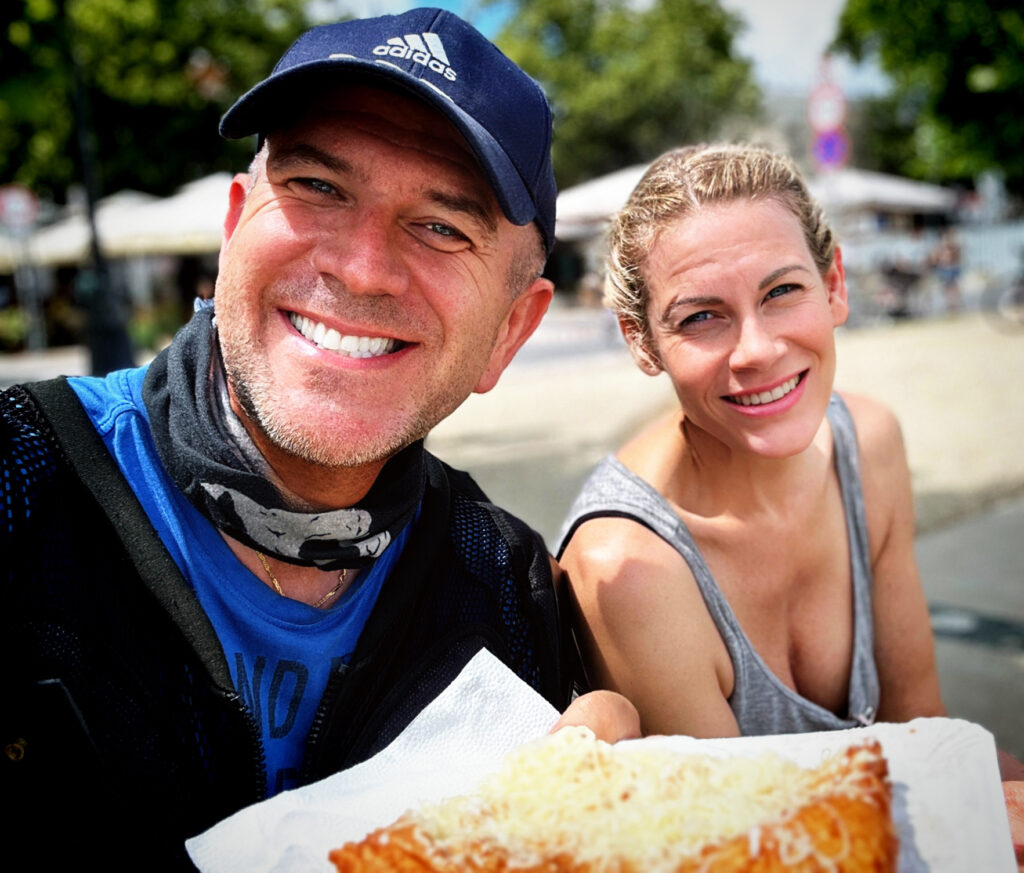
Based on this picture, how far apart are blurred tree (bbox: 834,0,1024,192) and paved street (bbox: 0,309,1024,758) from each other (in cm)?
310

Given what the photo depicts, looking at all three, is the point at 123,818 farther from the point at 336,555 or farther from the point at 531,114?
the point at 531,114

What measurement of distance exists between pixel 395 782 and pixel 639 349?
1.11 metres

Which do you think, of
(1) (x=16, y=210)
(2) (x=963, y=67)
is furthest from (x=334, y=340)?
(2) (x=963, y=67)

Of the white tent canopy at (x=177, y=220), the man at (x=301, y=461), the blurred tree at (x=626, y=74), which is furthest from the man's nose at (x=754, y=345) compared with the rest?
the blurred tree at (x=626, y=74)

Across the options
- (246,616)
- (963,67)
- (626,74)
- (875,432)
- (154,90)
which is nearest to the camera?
(246,616)

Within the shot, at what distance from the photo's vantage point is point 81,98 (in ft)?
29.8

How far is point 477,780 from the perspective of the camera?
1.15 m

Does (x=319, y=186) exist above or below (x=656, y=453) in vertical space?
above

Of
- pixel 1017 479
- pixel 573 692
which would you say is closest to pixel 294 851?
pixel 573 692

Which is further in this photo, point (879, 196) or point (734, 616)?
point (879, 196)

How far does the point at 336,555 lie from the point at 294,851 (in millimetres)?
480

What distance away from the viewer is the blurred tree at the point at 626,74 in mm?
34938

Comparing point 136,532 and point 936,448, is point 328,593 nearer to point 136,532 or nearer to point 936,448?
point 136,532

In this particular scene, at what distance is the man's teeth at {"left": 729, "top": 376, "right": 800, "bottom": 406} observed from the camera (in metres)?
1.78
